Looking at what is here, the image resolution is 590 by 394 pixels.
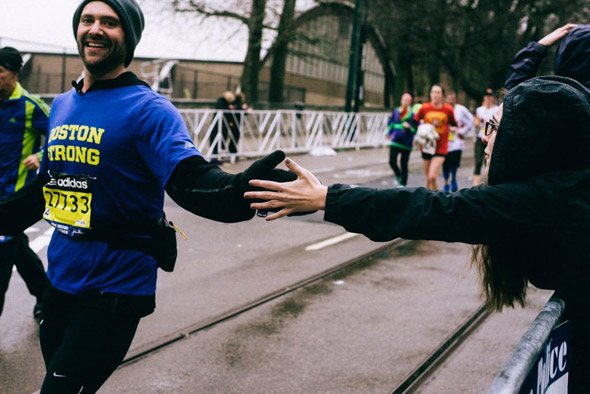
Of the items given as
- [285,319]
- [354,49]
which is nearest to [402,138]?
[285,319]

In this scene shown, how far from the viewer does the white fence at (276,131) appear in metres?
19.4

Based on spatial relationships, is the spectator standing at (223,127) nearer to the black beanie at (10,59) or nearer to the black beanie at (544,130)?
the black beanie at (10,59)

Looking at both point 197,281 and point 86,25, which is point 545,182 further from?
point 197,281

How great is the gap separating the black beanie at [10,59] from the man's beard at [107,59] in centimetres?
262

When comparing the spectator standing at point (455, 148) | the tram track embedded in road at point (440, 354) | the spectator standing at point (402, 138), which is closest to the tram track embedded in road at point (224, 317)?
the tram track embedded in road at point (440, 354)

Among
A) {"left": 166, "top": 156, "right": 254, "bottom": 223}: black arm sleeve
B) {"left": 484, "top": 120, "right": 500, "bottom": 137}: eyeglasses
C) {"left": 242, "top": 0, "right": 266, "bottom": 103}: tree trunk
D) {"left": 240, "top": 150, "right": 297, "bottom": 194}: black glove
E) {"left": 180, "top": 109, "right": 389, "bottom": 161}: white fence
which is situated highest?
{"left": 242, "top": 0, "right": 266, "bottom": 103}: tree trunk

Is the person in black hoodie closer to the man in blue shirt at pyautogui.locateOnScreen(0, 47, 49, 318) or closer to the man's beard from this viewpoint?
the man's beard

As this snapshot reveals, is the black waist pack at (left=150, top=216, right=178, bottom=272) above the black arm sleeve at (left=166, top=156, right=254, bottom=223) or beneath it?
beneath

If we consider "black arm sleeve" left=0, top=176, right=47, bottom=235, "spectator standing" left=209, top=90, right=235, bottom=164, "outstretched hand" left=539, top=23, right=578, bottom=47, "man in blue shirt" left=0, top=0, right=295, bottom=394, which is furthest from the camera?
"spectator standing" left=209, top=90, right=235, bottom=164

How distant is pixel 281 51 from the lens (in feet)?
108

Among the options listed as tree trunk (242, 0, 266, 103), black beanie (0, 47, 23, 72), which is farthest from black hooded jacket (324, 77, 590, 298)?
tree trunk (242, 0, 266, 103)

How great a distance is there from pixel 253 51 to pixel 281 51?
3.32m

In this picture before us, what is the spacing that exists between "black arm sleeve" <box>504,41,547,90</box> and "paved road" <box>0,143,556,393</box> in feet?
6.80

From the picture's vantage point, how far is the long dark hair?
7.44 feet
